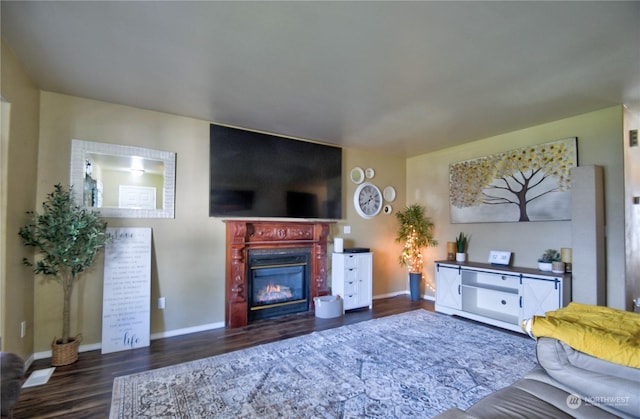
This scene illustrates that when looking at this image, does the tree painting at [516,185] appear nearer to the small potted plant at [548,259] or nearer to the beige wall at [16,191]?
the small potted plant at [548,259]

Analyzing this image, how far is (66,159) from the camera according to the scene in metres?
2.89

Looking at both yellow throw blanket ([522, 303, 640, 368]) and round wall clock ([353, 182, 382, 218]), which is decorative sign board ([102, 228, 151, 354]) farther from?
yellow throw blanket ([522, 303, 640, 368])

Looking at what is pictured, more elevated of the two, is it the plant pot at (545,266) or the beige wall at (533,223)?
the beige wall at (533,223)

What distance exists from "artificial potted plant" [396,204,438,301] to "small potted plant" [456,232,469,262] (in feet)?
1.77

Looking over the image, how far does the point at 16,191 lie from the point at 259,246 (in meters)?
2.34

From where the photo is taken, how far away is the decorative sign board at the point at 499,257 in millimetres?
3969

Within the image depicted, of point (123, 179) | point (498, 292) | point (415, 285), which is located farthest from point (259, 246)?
point (498, 292)

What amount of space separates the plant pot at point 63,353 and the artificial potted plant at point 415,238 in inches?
176

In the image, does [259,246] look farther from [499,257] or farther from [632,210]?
[632,210]

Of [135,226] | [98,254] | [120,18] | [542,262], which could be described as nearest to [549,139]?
[542,262]

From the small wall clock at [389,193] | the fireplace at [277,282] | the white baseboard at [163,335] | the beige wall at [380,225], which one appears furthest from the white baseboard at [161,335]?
the small wall clock at [389,193]

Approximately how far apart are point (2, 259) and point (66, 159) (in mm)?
1147

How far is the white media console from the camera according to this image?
3.20 meters

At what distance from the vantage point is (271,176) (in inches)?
160
